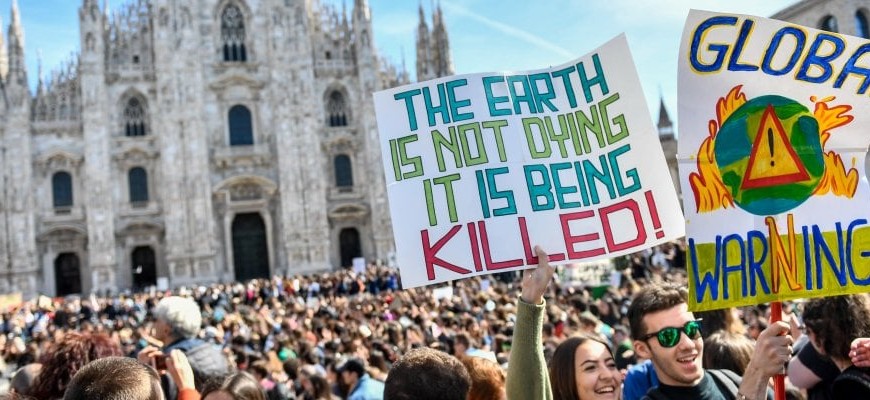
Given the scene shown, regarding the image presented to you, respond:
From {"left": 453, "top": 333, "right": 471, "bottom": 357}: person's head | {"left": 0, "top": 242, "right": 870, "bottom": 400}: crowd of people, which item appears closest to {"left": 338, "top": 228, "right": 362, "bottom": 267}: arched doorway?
{"left": 0, "top": 242, "right": 870, "bottom": 400}: crowd of people

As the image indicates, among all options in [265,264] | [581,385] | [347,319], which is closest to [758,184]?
[581,385]

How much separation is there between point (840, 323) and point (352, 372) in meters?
3.75

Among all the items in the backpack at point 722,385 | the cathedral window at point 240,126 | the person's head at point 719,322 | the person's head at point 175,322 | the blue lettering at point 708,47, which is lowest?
the backpack at point 722,385

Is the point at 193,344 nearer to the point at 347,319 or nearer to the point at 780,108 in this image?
the point at 780,108

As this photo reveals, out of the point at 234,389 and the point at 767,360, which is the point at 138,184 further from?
the point at 767,360

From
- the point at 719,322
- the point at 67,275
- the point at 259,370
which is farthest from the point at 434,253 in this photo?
the point at 67,275

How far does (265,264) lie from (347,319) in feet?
66.8

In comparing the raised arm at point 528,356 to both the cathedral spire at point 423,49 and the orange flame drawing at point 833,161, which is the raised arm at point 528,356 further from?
the cathedral spire at point 423,49

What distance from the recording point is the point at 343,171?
3300cm

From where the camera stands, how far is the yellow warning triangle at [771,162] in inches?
113

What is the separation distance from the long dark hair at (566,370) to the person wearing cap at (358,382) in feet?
7.78

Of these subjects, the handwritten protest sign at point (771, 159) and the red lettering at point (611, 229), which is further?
the red lettering at point (611, 229)

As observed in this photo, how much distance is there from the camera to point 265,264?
32188 millimetres

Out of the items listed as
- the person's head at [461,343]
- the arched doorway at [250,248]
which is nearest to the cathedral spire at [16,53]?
the arched doorway at [250,248]
